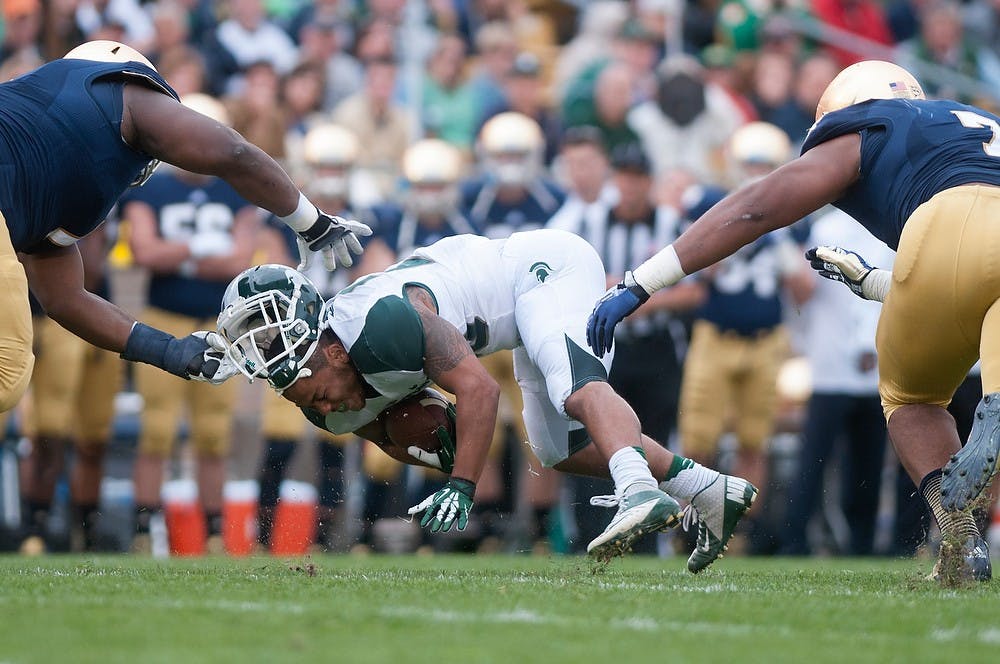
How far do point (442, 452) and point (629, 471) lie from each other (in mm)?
882

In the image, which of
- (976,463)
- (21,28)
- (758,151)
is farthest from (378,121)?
(976,463)

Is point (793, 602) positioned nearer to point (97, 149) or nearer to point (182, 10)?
point (97, 149)

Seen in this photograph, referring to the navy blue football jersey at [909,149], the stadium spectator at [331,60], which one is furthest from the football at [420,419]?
the stadium spectator at [331,60]

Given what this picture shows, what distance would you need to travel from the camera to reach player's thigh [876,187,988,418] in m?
4.39

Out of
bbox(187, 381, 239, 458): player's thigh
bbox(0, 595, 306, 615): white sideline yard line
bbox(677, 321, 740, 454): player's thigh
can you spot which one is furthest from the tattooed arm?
bbox(677, 321, 740, 454): player's thigh

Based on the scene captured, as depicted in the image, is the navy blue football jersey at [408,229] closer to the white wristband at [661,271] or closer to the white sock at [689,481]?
the white sock at [689,481]

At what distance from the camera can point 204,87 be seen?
10141 millimetres

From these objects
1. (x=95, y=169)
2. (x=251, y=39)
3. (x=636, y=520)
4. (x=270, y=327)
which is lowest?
(x=636, y=520)

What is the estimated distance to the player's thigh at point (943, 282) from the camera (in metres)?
4.39

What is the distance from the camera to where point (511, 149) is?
30.4ft

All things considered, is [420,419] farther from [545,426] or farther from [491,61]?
[491,61]

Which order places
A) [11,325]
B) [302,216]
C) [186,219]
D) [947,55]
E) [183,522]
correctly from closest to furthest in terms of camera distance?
1. [11,325]
2. [302,216]
3. [183,522]
4. [186,219]
5. [947,55]

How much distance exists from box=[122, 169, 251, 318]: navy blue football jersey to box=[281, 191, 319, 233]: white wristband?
3032 mm

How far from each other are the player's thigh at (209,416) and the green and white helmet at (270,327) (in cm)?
325
